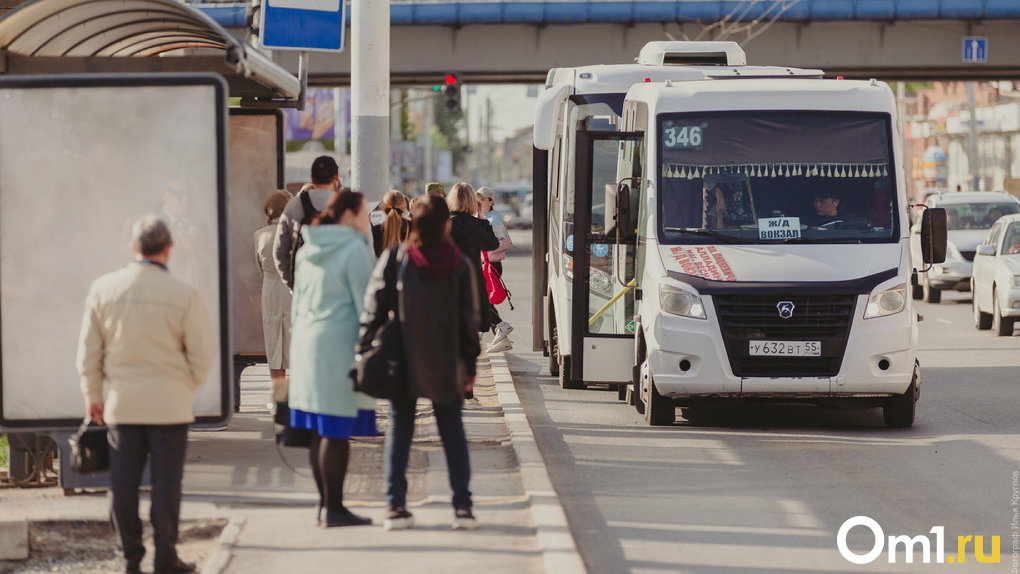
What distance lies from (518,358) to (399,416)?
10.7 metres

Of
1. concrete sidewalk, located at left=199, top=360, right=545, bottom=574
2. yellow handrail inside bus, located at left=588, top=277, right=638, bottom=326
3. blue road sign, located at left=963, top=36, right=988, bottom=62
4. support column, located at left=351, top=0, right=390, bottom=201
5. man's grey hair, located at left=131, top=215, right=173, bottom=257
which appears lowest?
concrete sidewalk, located at left=199, top=360, right=545, bottom=574

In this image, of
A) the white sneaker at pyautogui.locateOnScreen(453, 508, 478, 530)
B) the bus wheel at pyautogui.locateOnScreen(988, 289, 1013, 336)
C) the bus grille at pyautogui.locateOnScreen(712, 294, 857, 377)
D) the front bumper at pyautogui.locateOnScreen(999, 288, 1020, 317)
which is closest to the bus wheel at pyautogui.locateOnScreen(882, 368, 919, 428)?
the bus grille at pyautogui.locateOnScreen(712, 294, 857, 377)

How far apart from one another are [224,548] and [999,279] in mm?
15964

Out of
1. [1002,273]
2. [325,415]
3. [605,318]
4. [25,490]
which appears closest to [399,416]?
[325,415]

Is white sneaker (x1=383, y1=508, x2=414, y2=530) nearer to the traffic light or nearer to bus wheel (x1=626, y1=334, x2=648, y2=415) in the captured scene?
bus wheel (x1=626, y1=334, x2=648, y2=415)

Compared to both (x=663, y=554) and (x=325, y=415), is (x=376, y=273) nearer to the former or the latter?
(x=325, y=415)

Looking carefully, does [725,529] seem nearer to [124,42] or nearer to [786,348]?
[786,348]

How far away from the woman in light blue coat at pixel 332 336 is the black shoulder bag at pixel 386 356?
13cm

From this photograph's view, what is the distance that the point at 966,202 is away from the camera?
30234mm

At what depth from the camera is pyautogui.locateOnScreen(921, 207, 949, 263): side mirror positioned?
1273 cm

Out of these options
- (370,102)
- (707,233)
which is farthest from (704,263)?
(370,102)

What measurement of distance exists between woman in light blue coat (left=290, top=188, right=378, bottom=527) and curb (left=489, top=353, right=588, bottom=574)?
3.38 feet

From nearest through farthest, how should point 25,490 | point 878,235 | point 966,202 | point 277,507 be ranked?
→ point 277,507 < point 25,490 < point 878,235 < point 966,202

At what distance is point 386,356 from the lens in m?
7.73
